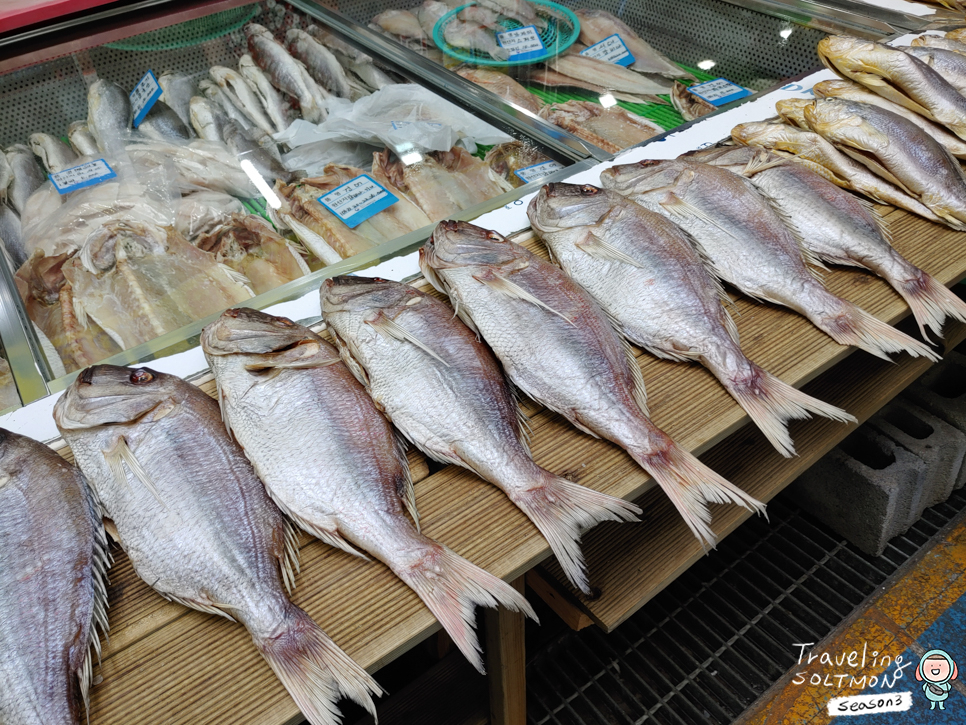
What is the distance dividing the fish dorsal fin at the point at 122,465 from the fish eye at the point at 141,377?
5.5 inches

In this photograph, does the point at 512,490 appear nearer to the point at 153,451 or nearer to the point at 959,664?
the point at 153,451

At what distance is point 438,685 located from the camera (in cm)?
201

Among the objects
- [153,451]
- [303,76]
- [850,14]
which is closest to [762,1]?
[850,14]

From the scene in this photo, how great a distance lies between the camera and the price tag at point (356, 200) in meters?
2.32

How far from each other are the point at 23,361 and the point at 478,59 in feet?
8.35

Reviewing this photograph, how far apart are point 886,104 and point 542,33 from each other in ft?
5.82

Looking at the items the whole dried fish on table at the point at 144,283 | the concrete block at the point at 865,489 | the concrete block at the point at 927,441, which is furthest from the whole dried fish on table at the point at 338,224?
the concrete block at the point at 927,441

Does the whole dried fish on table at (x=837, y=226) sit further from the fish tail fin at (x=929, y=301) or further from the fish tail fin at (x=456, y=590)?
the fish tail fin at (x=456, y=590)

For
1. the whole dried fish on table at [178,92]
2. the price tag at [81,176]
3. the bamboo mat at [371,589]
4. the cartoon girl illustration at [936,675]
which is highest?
the whole dried fish on table at [178,92]

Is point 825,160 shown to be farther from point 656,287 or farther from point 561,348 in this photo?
point 561,348

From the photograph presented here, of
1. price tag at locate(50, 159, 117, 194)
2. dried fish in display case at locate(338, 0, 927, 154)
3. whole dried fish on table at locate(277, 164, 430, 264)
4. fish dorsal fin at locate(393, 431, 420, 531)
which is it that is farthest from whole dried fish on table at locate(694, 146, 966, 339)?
price tag at locate(50, 159, 117, 194)

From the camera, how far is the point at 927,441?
2672 mm

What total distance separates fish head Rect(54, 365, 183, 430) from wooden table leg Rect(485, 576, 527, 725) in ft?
2.92

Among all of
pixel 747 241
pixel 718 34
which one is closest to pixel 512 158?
pixel 747 241
